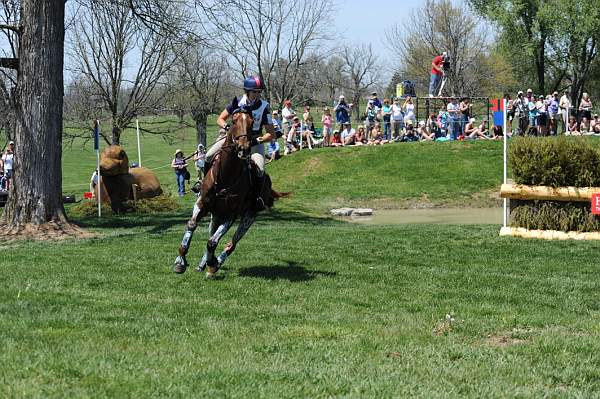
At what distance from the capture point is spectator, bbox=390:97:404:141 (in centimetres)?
3356

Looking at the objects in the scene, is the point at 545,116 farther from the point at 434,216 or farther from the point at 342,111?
the point at 434,216

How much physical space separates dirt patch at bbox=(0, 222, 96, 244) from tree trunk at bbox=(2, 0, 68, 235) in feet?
0.09

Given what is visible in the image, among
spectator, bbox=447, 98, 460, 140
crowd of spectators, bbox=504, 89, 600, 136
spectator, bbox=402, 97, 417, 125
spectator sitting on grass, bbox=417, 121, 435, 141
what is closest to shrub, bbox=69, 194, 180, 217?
spectator, bbox=402, 97, 417, 125

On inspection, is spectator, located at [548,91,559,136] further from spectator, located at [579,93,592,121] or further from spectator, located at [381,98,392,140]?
spectator, located at [381,98,392,140]

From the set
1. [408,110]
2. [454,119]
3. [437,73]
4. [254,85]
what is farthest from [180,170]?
[254,85]

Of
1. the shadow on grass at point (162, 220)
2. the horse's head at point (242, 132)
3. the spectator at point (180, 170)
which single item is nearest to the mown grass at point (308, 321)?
the horse's head at point (242, 132)

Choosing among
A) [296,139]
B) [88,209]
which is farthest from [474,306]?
[296,139]

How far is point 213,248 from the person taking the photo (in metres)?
10.6

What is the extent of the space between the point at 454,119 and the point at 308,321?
27.4m

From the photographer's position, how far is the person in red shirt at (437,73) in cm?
3547

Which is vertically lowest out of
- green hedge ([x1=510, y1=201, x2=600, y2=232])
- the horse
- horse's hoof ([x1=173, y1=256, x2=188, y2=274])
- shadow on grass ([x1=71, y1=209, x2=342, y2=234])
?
shadow on grass ([x1=71, y1=209, x2=342, y2=234])

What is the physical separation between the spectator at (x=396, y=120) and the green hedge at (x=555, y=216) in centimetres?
1834

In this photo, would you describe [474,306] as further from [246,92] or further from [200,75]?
[200,75]

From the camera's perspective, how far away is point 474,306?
9.04 meters
